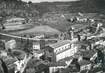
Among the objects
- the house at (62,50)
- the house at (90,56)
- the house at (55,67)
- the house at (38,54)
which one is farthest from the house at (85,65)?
the house at (38,54)

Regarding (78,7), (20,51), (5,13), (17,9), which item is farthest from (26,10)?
(20,51)

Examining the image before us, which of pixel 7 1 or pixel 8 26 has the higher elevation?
pixel 7 1

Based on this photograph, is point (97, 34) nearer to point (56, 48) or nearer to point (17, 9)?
point (56, 48)

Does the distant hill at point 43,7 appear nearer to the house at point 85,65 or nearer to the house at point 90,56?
the house at point 90,56

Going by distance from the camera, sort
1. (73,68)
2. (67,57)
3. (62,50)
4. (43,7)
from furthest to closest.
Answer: (43,7) < (62,50) < (67,57) < (73,68)

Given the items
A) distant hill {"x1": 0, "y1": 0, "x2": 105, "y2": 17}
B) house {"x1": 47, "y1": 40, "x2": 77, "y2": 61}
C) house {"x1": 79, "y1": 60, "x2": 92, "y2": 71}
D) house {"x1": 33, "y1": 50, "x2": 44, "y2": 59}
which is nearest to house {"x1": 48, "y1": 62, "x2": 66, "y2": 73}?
house {"x1": 79, "y1": 60, "x2": 92, "y2": 71}

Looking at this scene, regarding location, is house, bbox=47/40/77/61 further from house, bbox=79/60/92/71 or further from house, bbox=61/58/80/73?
house, bbox=79/60/92/71

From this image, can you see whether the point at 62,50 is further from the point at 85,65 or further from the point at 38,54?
the point at 85,65

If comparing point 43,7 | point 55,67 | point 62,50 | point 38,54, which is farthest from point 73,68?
point 43,7
